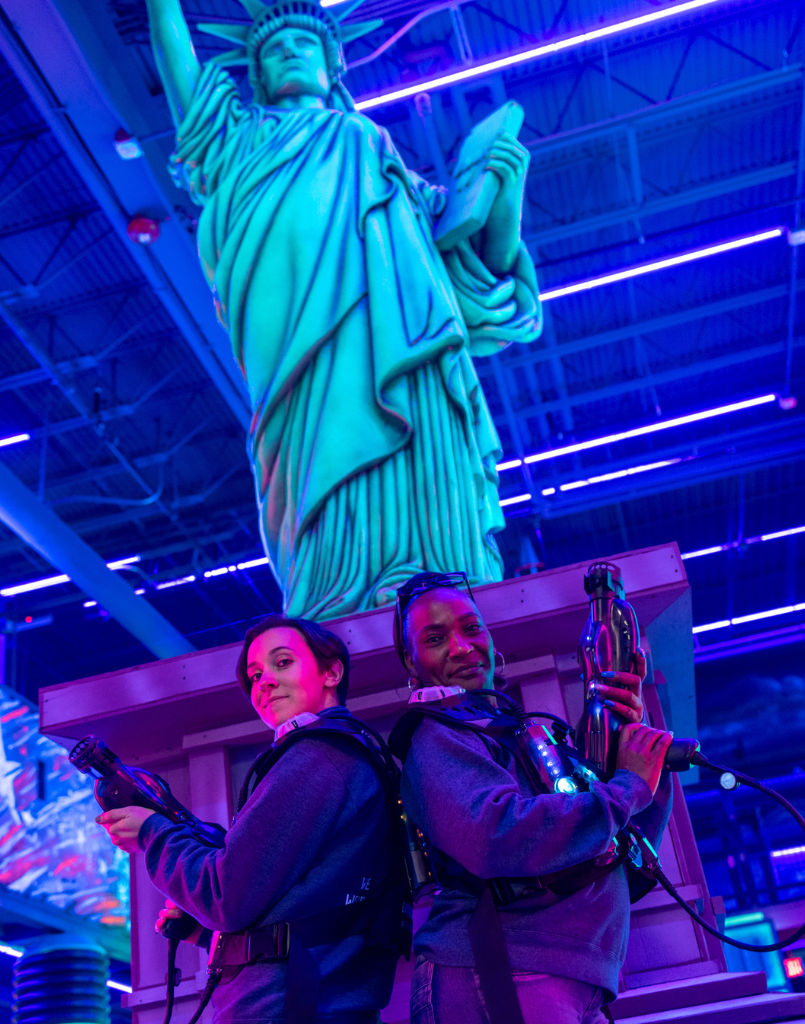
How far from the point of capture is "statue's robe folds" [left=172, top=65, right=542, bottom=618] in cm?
338

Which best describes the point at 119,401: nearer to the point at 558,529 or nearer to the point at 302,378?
the point at 558,529

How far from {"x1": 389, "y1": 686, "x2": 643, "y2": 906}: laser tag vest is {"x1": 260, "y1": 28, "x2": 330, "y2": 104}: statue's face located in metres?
3.76

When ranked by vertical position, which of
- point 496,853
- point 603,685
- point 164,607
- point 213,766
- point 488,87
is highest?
point 488,87

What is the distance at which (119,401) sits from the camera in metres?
11.2

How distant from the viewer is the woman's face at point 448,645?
1.82m

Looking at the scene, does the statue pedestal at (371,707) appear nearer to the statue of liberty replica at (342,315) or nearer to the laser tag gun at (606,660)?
the statue of liberty replica at (342,315)

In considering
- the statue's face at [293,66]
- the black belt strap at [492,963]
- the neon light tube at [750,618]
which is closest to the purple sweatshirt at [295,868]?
the black belt strap at [492,963]

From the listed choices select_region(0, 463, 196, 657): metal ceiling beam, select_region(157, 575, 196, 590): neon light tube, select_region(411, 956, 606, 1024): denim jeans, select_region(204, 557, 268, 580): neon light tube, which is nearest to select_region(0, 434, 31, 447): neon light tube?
select_region(0, 463, 196, 657): metal ceiling beam

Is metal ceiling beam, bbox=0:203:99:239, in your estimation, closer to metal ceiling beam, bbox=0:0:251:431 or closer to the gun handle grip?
metal ceiling beam, bbox=0:0:251:431

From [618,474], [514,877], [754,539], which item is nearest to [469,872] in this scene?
[514,877]

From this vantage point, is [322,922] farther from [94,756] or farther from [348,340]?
[348,340]

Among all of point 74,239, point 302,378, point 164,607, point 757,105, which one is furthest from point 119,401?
point 302,378

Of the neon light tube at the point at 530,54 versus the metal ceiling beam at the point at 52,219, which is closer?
the neon light tube at the point at 530,54

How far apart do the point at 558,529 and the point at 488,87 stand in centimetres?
620
